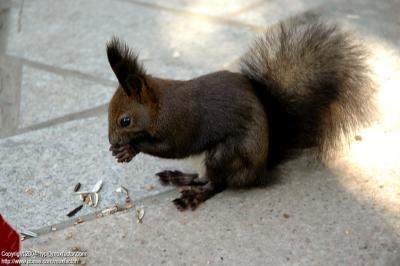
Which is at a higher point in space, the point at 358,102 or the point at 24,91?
the point at 358,102

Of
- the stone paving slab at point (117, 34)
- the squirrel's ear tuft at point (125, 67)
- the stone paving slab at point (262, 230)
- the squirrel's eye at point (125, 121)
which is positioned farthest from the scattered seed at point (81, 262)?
the stone paving slab at point (117, 34)

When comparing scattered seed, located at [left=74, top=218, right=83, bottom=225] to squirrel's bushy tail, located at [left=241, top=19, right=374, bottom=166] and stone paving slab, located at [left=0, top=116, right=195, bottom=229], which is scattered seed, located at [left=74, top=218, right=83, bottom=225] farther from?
squirrel's bushy tail, located at [left=241, top=19, right=374, bottom=166]

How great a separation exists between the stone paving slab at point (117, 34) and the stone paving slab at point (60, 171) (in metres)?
0.57

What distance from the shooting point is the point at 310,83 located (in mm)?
2250

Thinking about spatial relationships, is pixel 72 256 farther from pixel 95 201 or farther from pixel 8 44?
pixel 8 44

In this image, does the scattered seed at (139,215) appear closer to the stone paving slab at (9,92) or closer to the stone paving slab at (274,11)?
the stone paving slab at (9,92)

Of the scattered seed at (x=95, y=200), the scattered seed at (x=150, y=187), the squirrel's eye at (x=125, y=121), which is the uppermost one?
the squirrel's eye at (x=125, y=121)

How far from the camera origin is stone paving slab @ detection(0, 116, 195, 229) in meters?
2.36

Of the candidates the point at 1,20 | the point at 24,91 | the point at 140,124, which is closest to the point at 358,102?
the point at 140,124

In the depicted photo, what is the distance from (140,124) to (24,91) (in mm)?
1154

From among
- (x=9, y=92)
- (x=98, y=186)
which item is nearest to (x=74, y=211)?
(x=98, y=186)

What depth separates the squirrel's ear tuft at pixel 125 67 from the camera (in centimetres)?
202

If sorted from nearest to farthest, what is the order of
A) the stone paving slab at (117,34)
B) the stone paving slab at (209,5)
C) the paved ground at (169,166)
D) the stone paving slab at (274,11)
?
the paved ground at (169,166) → the stone paving slab at (117,34) → the stone paving slab at (274,11) → the stone paving slab at (209,5)

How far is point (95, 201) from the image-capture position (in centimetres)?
238
